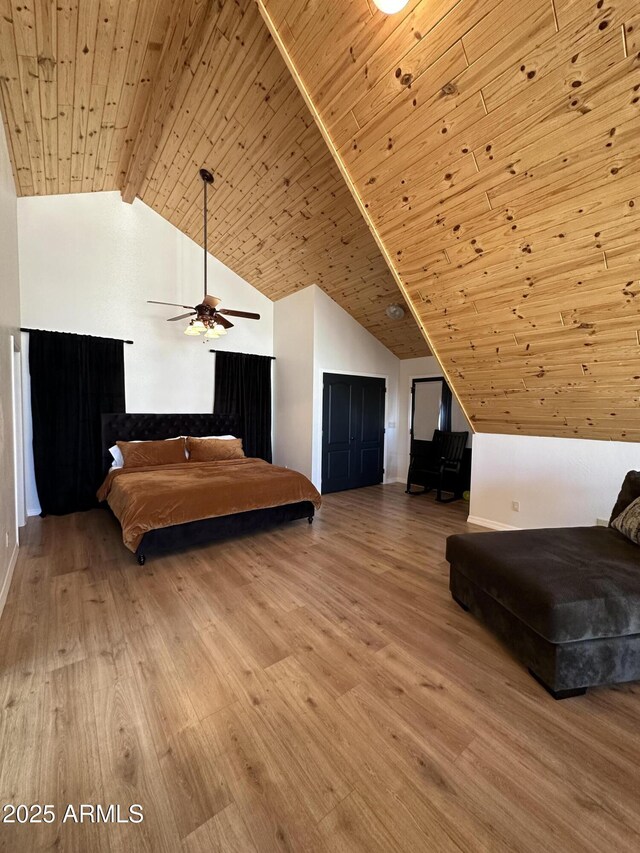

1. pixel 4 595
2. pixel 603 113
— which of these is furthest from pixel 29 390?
→ pixel 603 113

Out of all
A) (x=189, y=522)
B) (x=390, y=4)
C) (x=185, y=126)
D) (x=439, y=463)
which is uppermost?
(x=185, y=126)

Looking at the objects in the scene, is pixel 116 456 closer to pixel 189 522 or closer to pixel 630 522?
pixel 189 522

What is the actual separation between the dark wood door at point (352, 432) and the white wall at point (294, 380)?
312 millimetres

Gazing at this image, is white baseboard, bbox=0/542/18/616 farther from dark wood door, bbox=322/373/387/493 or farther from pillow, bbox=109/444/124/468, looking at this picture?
dark wood door, bbox=322/373/387/493

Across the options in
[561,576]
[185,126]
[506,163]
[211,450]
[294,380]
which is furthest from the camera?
[294,380]

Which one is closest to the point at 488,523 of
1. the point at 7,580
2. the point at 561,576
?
the point at 561,576

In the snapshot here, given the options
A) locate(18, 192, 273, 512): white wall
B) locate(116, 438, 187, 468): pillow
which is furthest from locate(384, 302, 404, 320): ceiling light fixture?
locate(116, 438, 187, 468): pillow

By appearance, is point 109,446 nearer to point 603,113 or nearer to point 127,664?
point 127,664

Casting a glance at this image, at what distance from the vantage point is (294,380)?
19.0 feet

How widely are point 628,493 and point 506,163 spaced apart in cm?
243

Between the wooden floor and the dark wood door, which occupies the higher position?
the dark wood door

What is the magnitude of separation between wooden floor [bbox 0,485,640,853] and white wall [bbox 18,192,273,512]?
3.18 m

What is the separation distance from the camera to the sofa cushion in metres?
1.62

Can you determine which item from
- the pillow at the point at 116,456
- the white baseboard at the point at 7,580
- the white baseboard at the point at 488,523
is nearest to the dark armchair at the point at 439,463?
the white baseboard at the point at 488,523
